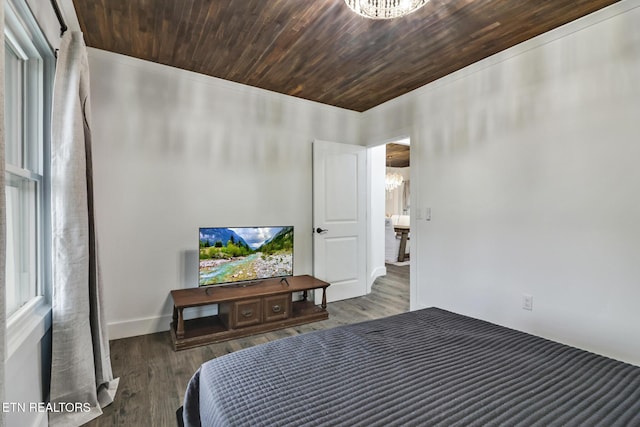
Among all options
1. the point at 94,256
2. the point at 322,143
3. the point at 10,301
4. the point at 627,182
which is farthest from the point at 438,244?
the point at 10,301

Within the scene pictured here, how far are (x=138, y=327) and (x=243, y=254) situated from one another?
1144mm

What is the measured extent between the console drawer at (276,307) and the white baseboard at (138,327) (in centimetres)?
94

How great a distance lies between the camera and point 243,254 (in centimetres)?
303

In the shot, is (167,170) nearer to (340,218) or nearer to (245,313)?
(245,313)

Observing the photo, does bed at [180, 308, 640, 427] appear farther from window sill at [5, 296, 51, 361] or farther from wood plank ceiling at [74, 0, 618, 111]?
wood plank ceiling at [74, 0, 618, 111]

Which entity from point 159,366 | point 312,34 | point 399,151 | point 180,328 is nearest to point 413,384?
point 159,366

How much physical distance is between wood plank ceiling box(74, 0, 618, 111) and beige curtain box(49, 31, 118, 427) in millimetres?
710

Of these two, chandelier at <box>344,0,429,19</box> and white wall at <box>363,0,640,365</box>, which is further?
white wall at <box>363,0,640,365</box>

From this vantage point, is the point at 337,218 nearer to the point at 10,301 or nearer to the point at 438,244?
the point at 438,244

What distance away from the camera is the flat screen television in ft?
9.37

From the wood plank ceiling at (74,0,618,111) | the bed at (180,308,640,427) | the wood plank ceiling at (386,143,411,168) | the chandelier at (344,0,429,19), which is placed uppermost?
the wood plank ceiling at (74,0,618,111)

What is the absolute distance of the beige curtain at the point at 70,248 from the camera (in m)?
1.66

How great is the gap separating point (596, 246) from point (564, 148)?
731mm

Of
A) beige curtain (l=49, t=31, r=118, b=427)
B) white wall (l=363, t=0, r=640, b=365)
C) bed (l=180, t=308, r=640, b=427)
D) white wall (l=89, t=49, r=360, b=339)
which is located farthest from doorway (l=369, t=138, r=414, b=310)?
beige curtain (l=49, t=31, r=118, b=427)
